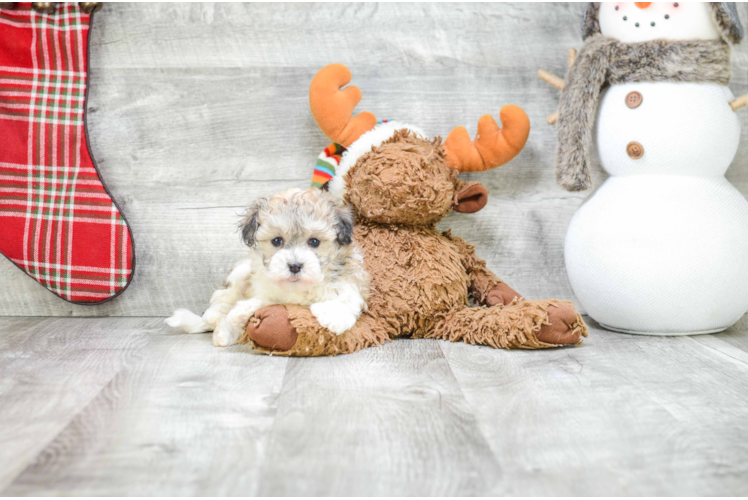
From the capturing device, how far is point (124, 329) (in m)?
1.63

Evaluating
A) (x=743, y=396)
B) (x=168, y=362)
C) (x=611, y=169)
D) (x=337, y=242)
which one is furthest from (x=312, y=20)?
(x=743, y=396)

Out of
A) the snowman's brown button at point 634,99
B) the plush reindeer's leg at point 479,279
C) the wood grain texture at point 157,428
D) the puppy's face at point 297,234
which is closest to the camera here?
the wood grain texture at point 157,428

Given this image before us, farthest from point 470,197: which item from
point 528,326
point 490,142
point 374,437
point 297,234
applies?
point 374,437

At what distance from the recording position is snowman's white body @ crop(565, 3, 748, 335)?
148 centimetres

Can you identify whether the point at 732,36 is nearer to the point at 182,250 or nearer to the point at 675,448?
the point at 675,448

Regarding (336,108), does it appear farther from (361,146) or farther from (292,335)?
(292,335)

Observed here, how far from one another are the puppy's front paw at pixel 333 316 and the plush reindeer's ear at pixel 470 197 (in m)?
0.45

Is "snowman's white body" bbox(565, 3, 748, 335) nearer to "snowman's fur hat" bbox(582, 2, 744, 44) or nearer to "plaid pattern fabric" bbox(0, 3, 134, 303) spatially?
"snowman's fur hat" bbox(582, 2, 744, 44)

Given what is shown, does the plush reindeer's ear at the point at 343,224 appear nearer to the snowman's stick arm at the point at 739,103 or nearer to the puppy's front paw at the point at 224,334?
the puppy's front paw at the point at 224,334

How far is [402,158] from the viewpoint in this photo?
1471mm

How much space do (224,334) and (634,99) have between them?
1186 millimetres

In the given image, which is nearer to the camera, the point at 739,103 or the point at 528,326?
the point at 528,326

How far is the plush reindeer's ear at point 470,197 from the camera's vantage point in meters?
1.59

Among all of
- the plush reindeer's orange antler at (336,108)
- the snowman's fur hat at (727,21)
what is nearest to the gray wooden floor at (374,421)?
the plush reindeer's orange antler at (336,108)
